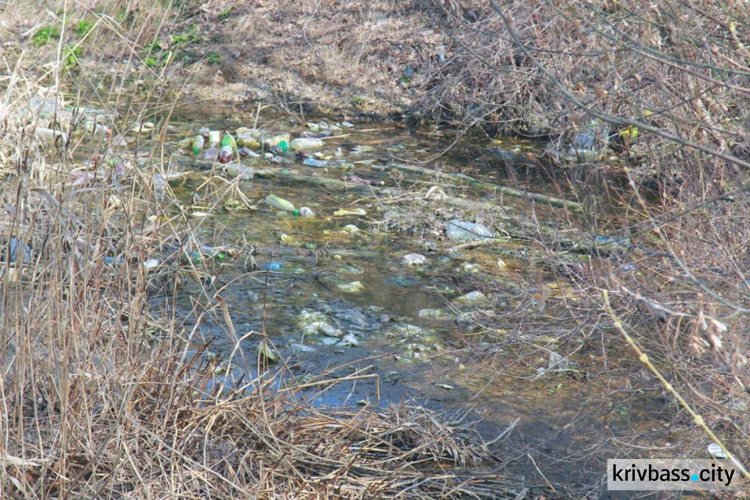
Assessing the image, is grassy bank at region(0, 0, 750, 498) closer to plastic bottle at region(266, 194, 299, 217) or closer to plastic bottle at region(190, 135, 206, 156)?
plastic bottle at region(266, 194, 299, 217)

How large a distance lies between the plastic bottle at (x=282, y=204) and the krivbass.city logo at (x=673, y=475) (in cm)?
296

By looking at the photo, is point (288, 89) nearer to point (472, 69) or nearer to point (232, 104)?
point (232, 104)

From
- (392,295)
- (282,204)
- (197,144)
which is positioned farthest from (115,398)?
(197,144)

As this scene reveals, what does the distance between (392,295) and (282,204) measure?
1.38m

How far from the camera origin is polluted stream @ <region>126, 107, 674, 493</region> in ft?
9.11

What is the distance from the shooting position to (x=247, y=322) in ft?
11.7

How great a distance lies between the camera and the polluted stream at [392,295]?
9.11ft

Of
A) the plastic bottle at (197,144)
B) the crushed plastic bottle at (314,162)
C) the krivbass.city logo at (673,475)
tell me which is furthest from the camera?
the crushed plastic bottle at (314,162)

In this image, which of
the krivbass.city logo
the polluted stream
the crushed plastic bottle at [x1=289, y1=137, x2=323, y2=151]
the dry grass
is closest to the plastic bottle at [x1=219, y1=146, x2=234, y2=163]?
the polluted stream

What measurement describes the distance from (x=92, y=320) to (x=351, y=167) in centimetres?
394

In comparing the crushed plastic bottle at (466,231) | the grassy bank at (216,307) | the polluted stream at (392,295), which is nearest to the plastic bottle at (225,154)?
the polluted stream at (392,295)

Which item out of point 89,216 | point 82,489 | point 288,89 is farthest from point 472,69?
point 82,489

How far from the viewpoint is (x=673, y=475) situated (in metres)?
2.34

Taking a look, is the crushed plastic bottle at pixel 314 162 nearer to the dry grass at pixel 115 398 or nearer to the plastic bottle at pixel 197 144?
the plastic bottle at pixel 197 144
